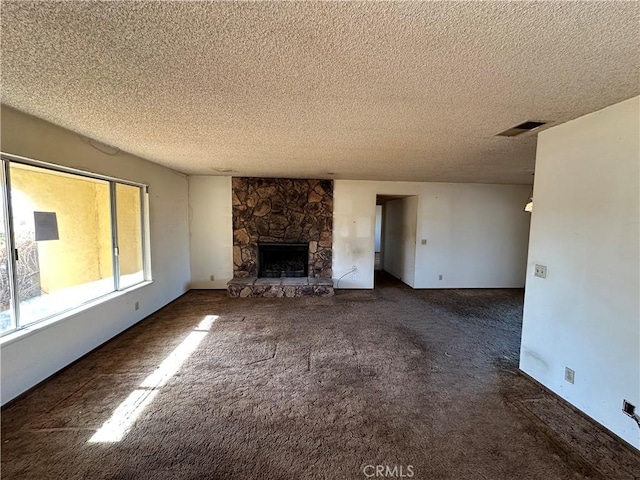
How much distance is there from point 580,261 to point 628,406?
0.96 m

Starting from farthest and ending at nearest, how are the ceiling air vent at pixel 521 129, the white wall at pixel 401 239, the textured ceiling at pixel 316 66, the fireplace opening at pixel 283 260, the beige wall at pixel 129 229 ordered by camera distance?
the white wall at pixel 401 239 → the fireplace opening at pixel 283 260 → the beige wall at pixel 129 229 → the ceiling air vent at pixel 521 129 → the textured ceiling at pixel 316 66

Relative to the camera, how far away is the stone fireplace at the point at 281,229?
5195mm

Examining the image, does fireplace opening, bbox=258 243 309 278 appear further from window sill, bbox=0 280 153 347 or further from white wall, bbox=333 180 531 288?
window sill, bbox=0 280 153 347

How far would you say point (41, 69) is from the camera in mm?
1416

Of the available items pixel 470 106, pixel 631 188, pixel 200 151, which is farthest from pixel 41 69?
pixel 631 188

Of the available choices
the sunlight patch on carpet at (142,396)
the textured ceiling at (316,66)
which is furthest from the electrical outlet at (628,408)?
the sunlight patch on carpet at (142,396)

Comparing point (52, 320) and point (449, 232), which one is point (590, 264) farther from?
point (52, 320)

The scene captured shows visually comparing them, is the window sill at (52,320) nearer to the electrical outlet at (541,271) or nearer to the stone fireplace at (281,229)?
the stone fireplace at (281,229)

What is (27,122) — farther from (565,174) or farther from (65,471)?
(565,174)

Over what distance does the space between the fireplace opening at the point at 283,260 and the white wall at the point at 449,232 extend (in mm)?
655

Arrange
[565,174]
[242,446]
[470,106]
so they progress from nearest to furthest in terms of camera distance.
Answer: [242,446] → [470,106] → [565,174]

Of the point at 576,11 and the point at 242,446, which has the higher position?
the point at 576,11

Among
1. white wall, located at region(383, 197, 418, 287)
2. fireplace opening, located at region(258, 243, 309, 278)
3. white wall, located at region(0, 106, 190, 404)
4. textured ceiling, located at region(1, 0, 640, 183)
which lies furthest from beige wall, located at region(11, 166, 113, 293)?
white wall, located at region(383, 197, 418, 287)

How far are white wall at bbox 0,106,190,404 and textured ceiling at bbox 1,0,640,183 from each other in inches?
8.3
